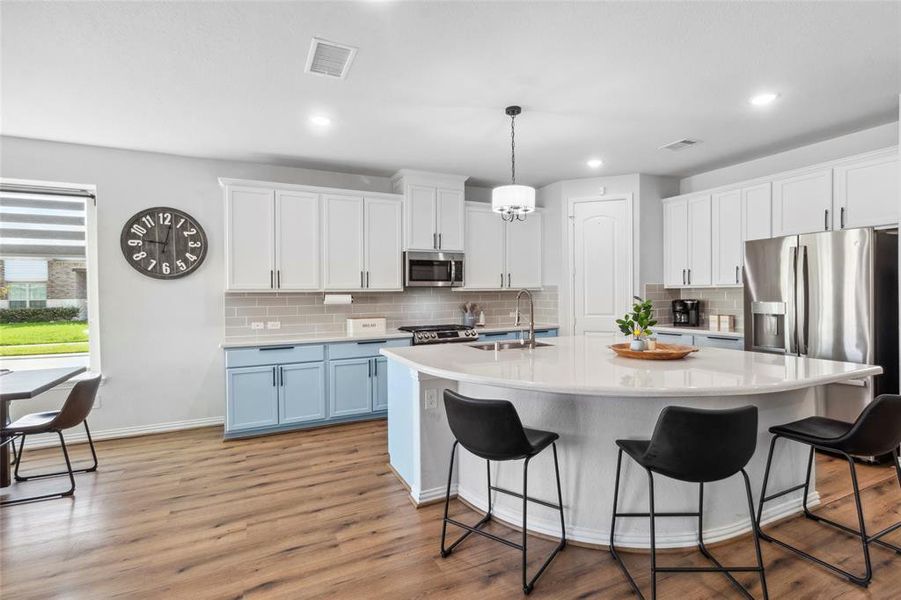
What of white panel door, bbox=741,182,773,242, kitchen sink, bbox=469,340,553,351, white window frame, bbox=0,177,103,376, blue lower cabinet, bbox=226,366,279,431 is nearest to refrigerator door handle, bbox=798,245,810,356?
white panel door, bbox=741,182,773,242

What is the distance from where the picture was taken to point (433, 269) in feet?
16.9

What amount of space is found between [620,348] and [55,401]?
4.80 metres

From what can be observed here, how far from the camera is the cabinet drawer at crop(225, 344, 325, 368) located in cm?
413

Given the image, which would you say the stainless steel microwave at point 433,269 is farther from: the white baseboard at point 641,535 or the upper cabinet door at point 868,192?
the upper cabinet door at point 868,192

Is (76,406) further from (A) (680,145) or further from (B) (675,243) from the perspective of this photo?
(B) (675,243)

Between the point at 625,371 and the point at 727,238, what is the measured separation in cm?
317

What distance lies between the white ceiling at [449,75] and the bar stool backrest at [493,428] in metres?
1.86

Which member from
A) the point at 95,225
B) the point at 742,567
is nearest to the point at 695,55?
the point at 742,567

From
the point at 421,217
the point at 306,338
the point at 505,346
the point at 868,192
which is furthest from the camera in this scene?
the point at 421,217

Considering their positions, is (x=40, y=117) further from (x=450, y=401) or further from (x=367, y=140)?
(x=450, y=401)

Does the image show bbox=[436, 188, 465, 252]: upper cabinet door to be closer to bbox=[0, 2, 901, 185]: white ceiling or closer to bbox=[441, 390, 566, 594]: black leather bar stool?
bbox=[0, 2, 901, 185]: white ceiling

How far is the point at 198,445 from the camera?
4.01m

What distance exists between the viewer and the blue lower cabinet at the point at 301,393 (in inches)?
169

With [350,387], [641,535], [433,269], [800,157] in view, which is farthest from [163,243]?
[800,157]
